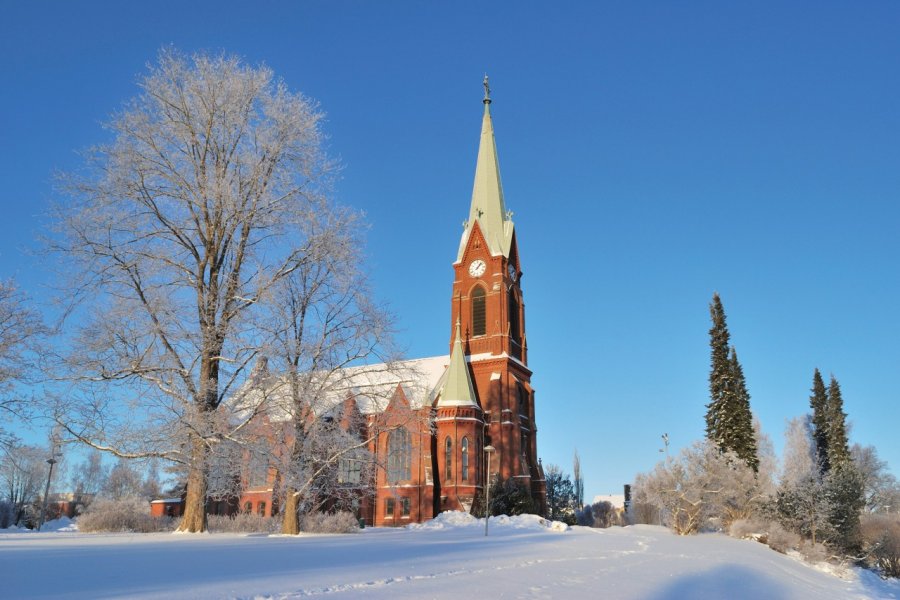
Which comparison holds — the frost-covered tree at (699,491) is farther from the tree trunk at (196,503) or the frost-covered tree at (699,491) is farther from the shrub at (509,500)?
the tree trunk at (196,503)

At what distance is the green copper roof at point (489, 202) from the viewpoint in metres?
57.3

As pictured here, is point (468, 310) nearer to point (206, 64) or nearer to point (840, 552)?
point (840, 552)

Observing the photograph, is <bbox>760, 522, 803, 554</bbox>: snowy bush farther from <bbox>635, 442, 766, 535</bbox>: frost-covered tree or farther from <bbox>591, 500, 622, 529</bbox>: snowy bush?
<bbox>591, 500, 622, 529</bbox>: snowy bush

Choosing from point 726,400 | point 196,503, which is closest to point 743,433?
point 726,400

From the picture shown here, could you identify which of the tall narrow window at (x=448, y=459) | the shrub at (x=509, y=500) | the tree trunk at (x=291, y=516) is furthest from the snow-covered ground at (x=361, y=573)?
the tall narrow window at (x=448, y=459)

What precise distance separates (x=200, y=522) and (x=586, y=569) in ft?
36.9

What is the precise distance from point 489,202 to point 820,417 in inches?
1710

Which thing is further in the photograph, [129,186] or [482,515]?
[482,515]

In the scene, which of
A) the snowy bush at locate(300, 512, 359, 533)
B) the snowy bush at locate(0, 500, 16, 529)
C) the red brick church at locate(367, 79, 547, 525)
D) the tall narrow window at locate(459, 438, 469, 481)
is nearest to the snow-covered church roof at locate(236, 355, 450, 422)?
the snowy bush at locate(300, 512, 359, 533)

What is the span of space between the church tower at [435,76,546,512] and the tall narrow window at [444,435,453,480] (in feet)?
0.35

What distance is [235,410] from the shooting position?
18484mm

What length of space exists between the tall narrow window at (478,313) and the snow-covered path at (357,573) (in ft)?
121

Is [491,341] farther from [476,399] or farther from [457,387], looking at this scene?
[457,387]

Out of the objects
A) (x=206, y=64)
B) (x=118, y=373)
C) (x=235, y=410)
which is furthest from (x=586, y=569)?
(x=206, y=64)
